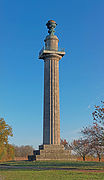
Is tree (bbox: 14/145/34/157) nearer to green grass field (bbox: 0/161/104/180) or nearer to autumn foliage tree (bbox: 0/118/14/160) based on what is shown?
autumn foliage tree (bbox: 0/118/14/160)

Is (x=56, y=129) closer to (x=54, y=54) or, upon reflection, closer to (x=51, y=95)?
(x=51, y=95)

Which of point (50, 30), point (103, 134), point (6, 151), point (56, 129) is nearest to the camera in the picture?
point (103, 134)

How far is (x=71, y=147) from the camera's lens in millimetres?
74688

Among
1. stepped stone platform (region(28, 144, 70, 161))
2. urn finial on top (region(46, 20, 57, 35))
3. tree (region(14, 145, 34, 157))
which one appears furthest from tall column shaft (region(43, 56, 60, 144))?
tree (region(14, 145, 34, 157))

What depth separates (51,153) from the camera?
42.9 metres

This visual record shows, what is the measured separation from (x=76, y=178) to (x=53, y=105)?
92.3ft

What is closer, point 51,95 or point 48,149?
point 48,149

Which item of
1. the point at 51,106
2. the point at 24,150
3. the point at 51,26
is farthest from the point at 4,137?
the point at 24,150

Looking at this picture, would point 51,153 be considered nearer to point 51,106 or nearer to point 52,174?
point 51,106

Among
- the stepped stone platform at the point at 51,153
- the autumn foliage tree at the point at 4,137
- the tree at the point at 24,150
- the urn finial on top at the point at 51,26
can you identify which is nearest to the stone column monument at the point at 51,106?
the stepped stone platform at the point at 51,153

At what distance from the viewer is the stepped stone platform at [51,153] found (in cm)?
4222

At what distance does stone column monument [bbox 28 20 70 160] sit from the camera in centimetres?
4325

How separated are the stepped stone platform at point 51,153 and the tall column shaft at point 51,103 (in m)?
1.52

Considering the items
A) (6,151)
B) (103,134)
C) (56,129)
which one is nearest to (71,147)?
(6,151)
